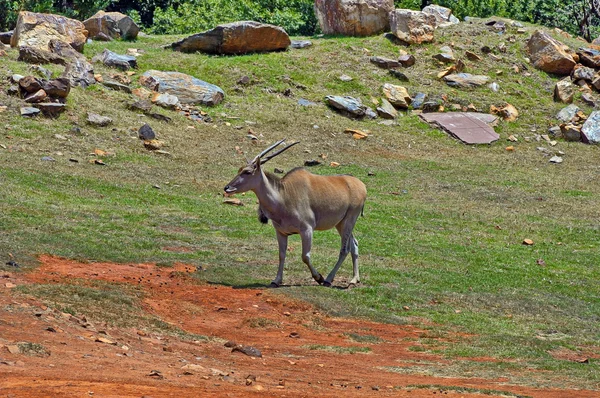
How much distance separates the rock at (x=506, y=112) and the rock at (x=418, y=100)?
268cm

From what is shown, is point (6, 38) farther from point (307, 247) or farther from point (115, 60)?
point (307, 247)

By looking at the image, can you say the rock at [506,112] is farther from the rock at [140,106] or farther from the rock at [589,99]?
the rock at [140,106]

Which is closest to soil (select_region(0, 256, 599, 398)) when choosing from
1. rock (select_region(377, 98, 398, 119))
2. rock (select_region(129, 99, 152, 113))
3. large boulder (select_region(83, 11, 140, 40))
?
rock (select_region(129, 99, 152, 113))

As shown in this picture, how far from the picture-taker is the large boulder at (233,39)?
133ft

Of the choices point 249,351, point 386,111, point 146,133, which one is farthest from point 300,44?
point 249,351

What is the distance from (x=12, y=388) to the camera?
8.45 meters

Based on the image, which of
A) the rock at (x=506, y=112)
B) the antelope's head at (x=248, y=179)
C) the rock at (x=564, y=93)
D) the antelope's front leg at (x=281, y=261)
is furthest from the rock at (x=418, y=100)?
the antelope's head at (x=248, y=179)

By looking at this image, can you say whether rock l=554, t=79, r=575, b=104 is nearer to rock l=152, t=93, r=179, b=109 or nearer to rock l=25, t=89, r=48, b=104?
rock l=152, t=93, r=179, b=109

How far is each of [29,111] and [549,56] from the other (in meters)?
23.0

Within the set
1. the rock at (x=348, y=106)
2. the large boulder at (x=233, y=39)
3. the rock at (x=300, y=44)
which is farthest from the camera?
the rock at (x=300, y=44)

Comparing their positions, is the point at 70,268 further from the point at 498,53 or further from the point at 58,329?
the point at 498,53

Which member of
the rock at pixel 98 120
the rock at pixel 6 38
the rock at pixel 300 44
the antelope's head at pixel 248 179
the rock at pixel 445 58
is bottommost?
the rock at pixel 445 58

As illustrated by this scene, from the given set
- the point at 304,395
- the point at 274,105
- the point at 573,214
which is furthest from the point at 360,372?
the point at 274,105

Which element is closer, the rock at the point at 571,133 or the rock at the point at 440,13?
the rock at the point at 571,133
